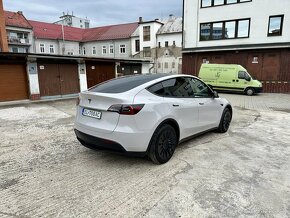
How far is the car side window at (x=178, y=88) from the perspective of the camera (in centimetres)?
405

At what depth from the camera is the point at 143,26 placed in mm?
37156

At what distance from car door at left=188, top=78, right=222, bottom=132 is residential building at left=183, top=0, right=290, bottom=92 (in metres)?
15.0

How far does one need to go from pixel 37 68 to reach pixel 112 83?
10.3m

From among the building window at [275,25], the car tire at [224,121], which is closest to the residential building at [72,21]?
the building window at [275,25]

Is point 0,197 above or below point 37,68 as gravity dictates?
below

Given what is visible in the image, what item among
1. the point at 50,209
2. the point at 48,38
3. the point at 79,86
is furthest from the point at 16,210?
the point at 48,38

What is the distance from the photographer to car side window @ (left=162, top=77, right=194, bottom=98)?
13.3 ft

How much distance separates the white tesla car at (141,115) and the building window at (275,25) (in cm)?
1645

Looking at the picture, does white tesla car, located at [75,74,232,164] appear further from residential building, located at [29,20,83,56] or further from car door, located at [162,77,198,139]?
residential building, located at [29,20,83,56]

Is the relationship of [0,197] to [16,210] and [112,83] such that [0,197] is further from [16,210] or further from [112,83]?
[112,83]

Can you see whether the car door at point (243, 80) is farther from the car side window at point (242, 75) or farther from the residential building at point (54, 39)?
the residential building at point (54, 39)

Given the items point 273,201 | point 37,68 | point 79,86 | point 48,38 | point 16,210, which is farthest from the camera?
point 48,38

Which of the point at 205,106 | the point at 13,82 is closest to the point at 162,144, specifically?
the point at 205,106

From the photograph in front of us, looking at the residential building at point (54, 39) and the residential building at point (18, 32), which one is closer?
the residential building at point (18, 32)
